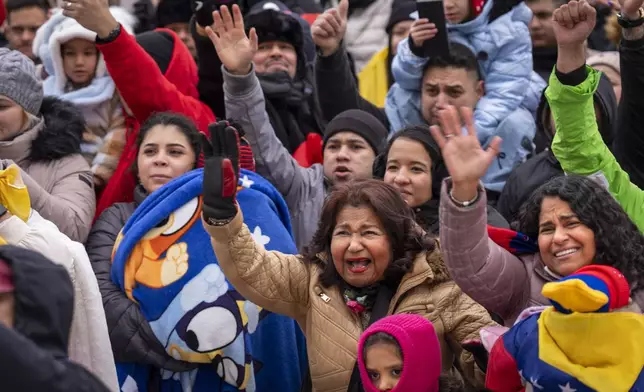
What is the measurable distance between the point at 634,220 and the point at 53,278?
2557mm

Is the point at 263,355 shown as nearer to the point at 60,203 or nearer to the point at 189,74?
the point at 60,203

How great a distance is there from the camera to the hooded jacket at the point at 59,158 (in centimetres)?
566

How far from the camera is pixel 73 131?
5918mm

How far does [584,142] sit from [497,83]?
164 cm

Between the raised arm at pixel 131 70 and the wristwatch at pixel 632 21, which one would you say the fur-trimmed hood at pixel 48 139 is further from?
the wristwatch at pixel 632 21

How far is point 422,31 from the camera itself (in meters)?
6.26

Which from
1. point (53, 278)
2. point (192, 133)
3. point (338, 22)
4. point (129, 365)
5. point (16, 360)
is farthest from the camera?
point (338, 22)

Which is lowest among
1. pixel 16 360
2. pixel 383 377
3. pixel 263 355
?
pixel 263 355

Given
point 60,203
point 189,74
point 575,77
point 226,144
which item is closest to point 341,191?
point 226,144

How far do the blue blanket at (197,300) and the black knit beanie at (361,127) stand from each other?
784mm

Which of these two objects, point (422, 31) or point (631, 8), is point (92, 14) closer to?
point (422, 31)

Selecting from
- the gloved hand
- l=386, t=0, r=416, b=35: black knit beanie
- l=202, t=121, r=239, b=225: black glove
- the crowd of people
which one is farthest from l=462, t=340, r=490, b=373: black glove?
l=386, t=0, r=416, b=35: black knit beanie

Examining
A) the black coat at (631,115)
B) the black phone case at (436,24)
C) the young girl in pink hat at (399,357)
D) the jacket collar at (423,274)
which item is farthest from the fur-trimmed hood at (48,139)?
the black coat at (631,115)

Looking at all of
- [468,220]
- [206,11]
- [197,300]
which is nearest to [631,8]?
[468,220]
